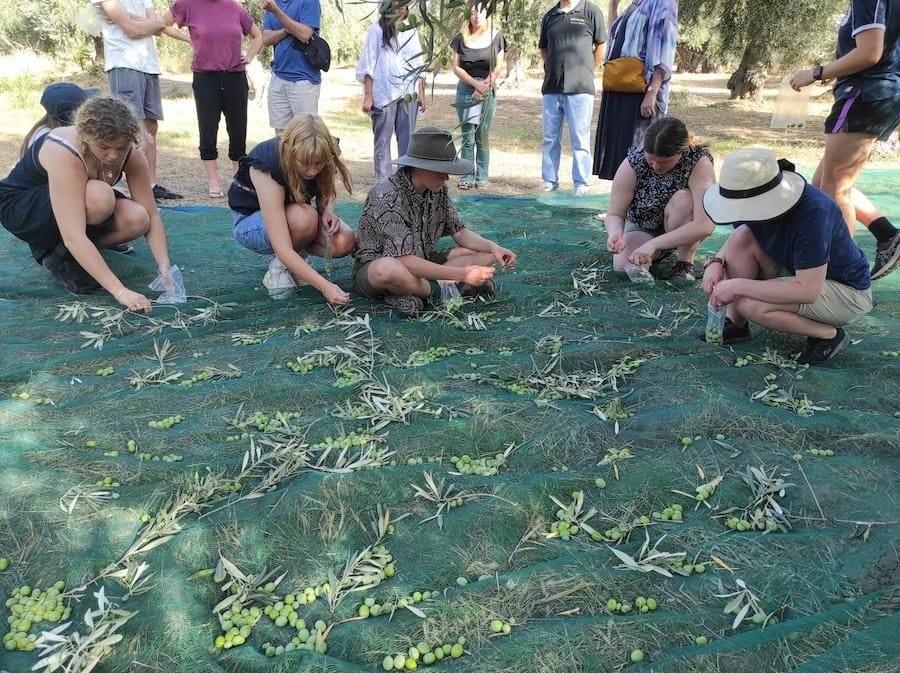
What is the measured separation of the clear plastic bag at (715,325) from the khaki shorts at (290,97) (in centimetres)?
410

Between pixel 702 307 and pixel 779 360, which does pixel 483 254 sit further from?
pixel 779 360

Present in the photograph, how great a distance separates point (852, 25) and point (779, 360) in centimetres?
199

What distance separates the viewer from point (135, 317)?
3719 mm

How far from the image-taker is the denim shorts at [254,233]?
3.97m

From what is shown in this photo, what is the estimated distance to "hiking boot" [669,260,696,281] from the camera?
4.19 meters

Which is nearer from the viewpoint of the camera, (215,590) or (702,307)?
(215,590)

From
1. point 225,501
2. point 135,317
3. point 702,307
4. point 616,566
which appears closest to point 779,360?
point 702,307

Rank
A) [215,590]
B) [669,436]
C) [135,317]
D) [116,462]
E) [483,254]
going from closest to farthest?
[215,590] → [116,462] → [669,436] → [135,317] → [483,254]

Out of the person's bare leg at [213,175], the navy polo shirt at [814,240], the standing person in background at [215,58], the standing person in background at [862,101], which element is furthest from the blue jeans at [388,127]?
the navy polo shirt at [814,240]

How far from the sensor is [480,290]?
3928 millimetres

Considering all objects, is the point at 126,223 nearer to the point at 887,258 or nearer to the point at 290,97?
the point at 290,97

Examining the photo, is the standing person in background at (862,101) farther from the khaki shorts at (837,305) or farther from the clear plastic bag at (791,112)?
the clear plastic bag at (791,112)

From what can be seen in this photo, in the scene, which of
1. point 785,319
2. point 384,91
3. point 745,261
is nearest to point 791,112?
point 384,91

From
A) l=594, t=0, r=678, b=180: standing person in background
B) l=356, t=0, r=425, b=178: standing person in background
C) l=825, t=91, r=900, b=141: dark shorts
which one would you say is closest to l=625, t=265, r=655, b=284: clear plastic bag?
l=825, t=91, r=900, b=141: dark shorts
